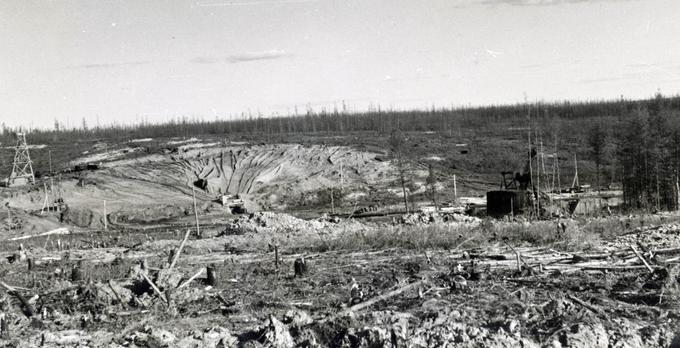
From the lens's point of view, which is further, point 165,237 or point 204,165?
point 204,165

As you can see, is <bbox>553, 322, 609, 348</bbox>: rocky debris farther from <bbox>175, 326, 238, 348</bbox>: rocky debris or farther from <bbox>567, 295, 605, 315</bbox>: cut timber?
<bbox>175, 326, 238, 348</bbox>: rocky debris

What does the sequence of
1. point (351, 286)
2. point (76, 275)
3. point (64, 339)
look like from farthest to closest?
point (76, 275)
point (351, 286)
point (64, 339)

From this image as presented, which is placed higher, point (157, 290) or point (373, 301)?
point (157, 290)

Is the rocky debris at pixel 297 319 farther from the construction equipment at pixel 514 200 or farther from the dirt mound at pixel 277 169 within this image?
the dirt mound at pixel 277 169

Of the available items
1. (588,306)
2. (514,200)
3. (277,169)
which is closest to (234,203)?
(277,169)

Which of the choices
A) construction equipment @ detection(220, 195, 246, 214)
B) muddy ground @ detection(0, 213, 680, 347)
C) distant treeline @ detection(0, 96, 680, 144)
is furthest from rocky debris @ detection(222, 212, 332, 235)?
distant treeline @ detection(0, 96, 680, 144)

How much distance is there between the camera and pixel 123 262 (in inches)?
718

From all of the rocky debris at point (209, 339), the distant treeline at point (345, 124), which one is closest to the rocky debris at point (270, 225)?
the rocky debris at point (209, 339)

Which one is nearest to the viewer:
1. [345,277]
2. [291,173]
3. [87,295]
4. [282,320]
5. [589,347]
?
[589,347]

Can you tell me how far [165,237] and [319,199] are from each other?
1479 cm

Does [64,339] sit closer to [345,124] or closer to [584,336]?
[584,336]

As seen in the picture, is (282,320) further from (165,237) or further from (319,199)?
(319,199)

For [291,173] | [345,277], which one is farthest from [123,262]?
[291,173]

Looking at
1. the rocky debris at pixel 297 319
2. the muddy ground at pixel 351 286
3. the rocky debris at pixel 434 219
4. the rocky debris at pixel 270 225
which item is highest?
the rocky debris at pixel 297 319
